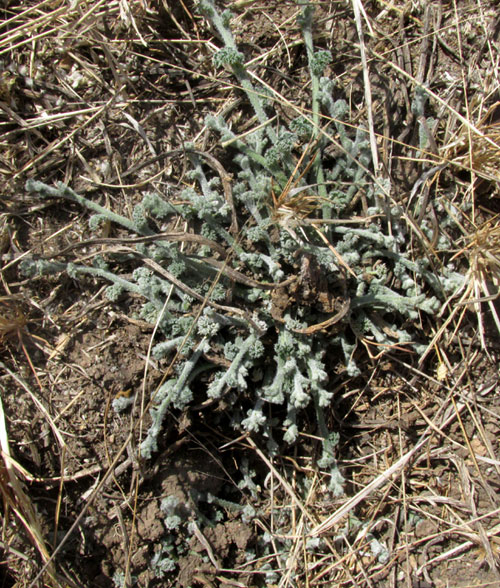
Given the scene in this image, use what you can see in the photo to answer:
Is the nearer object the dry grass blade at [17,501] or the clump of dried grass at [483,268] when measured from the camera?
the dry grass blade at [17,501]

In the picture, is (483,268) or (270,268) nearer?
(270,268)

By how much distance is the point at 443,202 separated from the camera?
2.78m

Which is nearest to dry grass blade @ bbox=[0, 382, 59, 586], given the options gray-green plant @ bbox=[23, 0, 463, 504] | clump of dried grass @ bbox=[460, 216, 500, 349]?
gray-green plant @ bbox=[23, 0, 463, 504]

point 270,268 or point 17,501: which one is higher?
point 270,268

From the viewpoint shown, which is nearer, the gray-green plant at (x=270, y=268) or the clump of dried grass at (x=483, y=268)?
the gray-green plant at (x=270, y=268)

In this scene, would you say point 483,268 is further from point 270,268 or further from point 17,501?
point 17,501

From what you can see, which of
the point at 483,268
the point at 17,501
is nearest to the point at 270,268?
the point at 483,268

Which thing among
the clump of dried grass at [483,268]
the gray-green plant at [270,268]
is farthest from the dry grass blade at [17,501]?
the clump of dried grass at [483,268]

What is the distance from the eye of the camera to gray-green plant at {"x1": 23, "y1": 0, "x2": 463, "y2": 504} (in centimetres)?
255

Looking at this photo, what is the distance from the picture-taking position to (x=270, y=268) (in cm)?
257

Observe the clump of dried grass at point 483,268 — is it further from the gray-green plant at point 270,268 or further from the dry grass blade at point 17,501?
the dry grass blade at point 17,501

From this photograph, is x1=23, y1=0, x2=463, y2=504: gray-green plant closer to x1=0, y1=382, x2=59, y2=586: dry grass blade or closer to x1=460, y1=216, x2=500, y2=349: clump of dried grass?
x1=460, y1=216, x2=500, y2=349: clump of dried grass

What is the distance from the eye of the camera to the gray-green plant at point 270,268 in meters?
2.55

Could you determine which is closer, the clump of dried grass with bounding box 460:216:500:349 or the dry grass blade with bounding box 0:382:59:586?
the dry grass blade with bounding box 0:382:59:586
